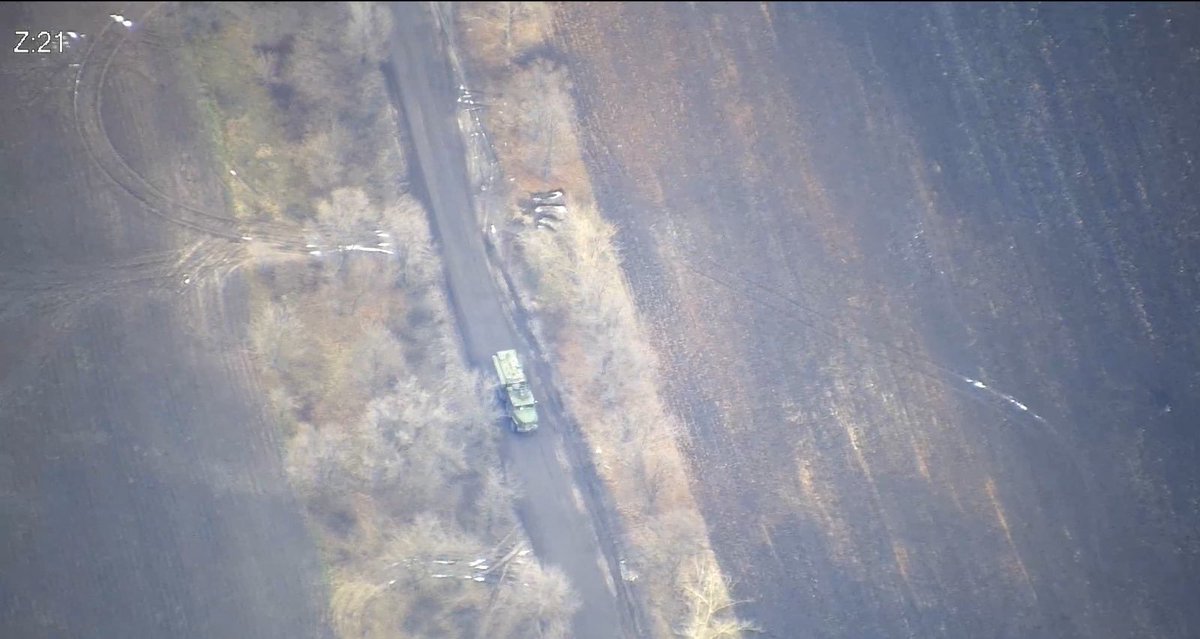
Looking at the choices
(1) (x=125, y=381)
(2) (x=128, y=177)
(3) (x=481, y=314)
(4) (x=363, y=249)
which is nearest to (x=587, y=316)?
(3) (x=481, y=314)

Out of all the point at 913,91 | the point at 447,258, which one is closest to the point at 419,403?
the point at 447,258

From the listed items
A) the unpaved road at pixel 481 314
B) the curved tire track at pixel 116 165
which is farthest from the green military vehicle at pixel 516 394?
the curved tire track at pixel 116 165

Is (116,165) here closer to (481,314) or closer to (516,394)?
(481,314)

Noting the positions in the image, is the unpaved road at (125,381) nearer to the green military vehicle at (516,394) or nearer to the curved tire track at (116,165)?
the curved tire track at (116,165)

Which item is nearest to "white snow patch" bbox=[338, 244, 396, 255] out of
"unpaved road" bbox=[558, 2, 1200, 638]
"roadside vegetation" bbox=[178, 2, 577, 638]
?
"roadside vegetation" bbox=[178, 2, 577, 638]

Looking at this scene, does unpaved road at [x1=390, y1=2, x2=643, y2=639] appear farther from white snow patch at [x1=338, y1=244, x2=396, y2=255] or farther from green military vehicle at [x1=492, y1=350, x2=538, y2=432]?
white snow patch at [x1=338, y1=244, x2=396, y2=255]

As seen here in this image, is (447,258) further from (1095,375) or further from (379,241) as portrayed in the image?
(1095,375)
